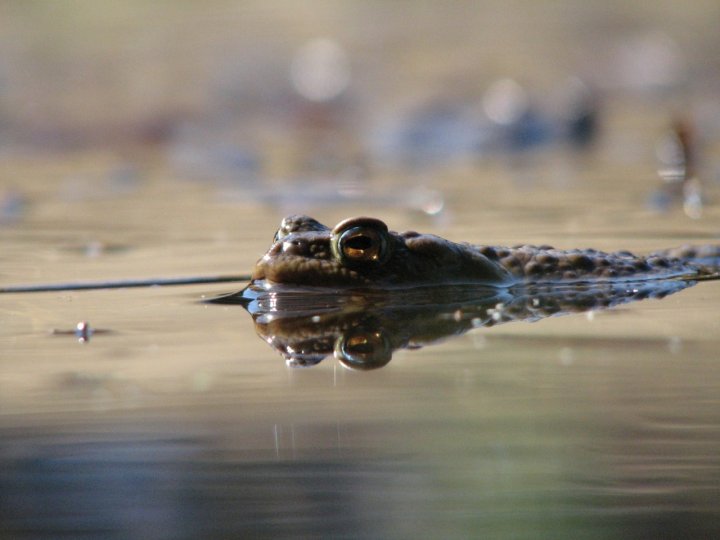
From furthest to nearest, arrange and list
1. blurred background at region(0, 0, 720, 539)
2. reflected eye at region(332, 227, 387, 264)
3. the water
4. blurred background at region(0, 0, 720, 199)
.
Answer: blurred background at region(0, 0, 720, 199), reflected eye at region(332, 227, 387, 264), blurred background at region(0, 0, 720, 539), the water

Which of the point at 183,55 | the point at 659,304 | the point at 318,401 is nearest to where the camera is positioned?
the point at 318,401

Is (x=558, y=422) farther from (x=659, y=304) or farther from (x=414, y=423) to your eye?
(x=659, y=304)

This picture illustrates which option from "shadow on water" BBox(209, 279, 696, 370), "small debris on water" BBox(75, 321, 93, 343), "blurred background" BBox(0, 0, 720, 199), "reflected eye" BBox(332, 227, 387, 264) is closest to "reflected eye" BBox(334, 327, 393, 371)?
"shadow on water" BBox(209, 279, 696, 370)

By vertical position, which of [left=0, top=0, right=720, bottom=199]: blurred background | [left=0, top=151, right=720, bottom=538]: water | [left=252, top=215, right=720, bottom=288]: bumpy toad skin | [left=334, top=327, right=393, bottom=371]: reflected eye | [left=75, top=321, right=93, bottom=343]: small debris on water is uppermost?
[left=0, top=0, right=720, bottom=199]: blurred background

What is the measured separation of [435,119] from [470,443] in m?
11.9

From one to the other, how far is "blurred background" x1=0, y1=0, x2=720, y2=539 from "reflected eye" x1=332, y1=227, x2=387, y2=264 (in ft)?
1.26

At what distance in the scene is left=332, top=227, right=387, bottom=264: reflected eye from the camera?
165 inches

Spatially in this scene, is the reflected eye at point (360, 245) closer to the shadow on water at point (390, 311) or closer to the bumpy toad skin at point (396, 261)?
the bumpy toad skin at point (396, 261)

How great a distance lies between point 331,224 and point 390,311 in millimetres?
2849

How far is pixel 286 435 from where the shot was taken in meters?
2.69

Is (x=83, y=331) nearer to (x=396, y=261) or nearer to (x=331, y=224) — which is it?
(x=396, y=261)

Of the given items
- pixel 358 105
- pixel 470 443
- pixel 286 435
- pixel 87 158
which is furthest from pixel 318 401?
Result: pixel 358 105

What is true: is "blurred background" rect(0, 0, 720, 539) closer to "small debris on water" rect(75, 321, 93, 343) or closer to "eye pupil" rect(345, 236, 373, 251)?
"small debris on water" rect(75, 321, 93, 343)

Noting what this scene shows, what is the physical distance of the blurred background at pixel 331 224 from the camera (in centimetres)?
230
